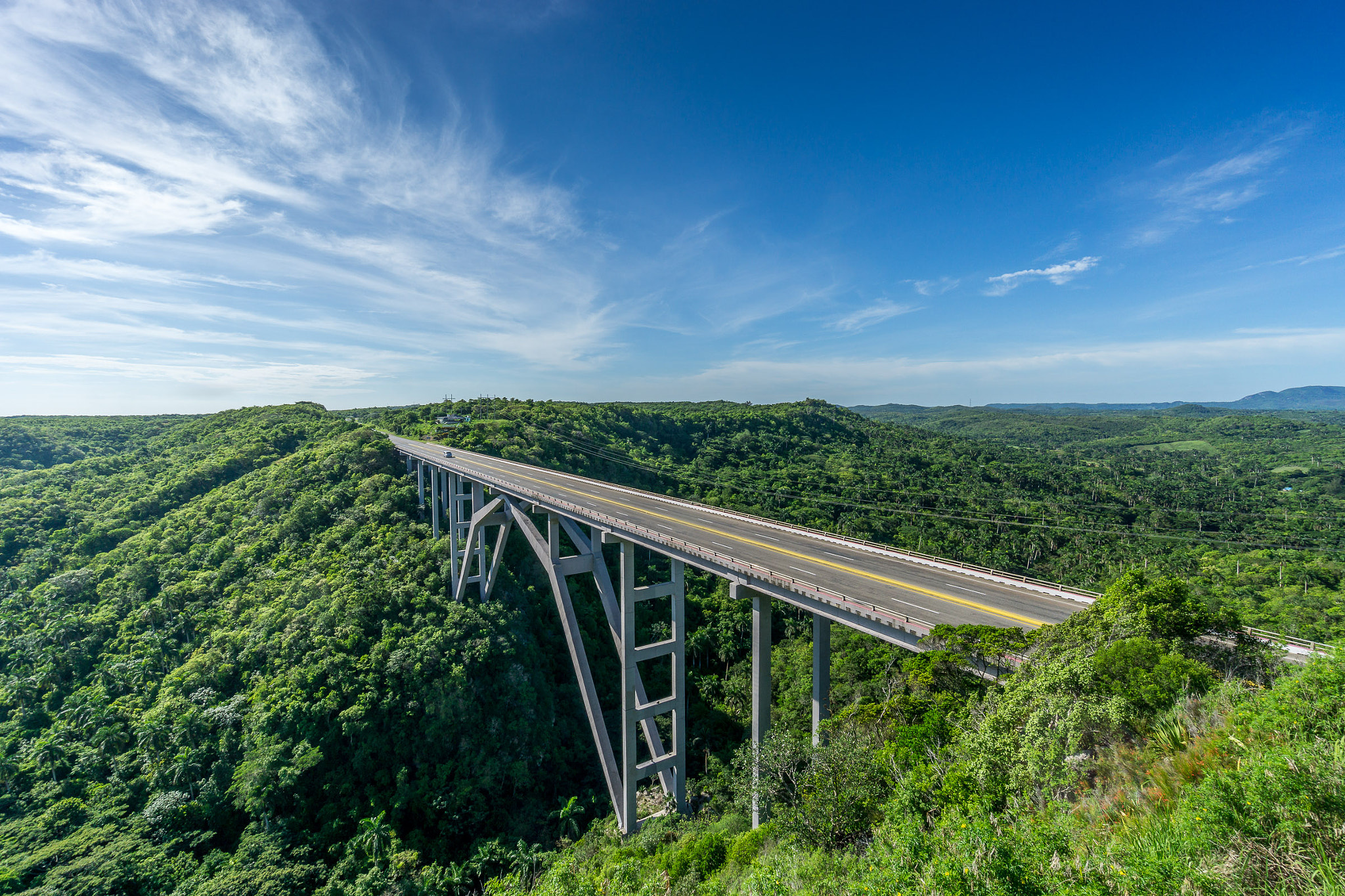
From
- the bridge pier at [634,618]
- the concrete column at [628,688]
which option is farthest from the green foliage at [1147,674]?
the concrete column at [628,688]

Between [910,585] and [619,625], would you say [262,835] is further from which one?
[910,585]

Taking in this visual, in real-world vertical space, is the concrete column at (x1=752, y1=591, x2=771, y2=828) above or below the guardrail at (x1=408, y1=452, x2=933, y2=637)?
below

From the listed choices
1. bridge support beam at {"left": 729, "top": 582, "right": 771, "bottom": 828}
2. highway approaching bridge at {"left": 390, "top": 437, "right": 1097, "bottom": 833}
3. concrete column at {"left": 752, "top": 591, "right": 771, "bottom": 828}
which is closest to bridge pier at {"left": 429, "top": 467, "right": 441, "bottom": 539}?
highway approaching bridge at {"left": 390, "top": 437, "right": 1097, "bottom": 833}

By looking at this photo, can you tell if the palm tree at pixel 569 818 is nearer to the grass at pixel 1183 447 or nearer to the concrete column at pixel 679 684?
the concrete column at pixel 679 684

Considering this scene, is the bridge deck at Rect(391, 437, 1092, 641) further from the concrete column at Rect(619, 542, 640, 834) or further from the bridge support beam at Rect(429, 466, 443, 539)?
the bridge support beam at Rect(429, 466, 443, 539)

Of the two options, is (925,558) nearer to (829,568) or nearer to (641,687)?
(829,568)
